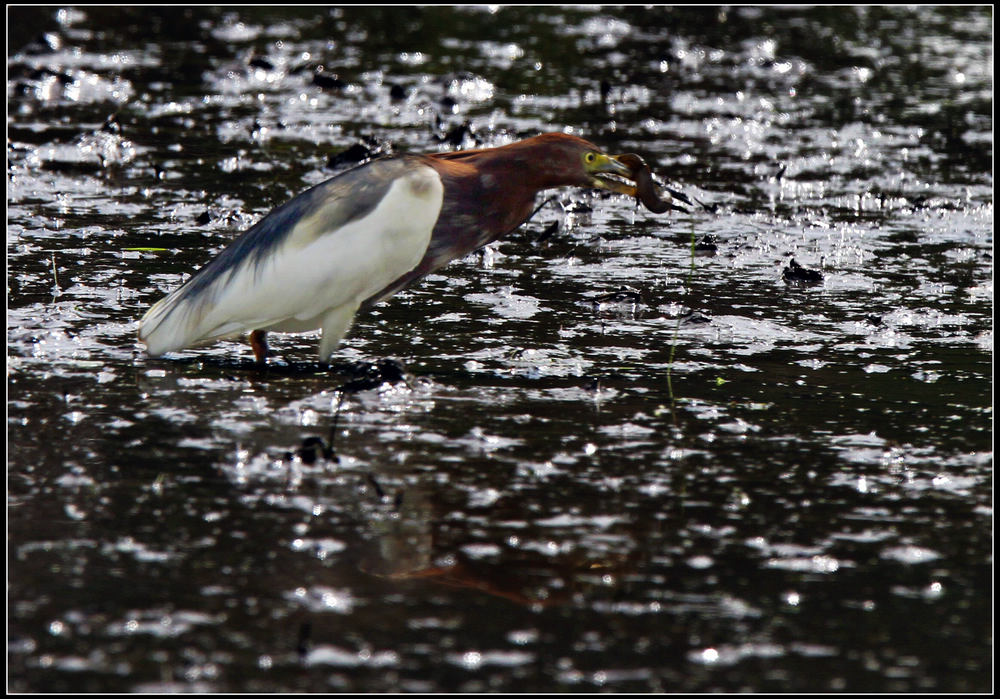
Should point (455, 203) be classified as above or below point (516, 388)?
above

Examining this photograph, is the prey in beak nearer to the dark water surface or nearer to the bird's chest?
the bird's chest

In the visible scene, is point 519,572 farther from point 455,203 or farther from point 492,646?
point 455,203

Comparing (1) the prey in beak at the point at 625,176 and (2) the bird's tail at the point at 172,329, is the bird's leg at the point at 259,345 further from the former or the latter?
(1) the prey in beak at the point at 625,176

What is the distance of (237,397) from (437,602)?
1.77 m

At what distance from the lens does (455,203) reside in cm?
568

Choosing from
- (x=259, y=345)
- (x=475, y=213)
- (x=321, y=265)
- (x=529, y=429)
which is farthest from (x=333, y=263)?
(x=529, y=429)

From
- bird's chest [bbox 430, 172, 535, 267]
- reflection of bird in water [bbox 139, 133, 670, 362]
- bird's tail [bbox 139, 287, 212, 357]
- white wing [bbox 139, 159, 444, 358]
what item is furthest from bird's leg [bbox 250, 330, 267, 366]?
bird's chest [bbox 430, 172, 535, 267]

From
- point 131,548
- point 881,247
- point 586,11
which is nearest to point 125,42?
point 586,11

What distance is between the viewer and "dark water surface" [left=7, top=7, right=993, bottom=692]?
3623 millimetres

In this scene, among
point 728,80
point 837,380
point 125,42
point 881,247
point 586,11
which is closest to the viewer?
point 837,380

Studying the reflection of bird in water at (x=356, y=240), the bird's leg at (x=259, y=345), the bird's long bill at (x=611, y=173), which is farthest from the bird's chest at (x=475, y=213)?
the bird's leg at (x=259, y=345)

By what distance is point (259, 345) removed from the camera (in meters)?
5.78

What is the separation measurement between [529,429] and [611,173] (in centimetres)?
137

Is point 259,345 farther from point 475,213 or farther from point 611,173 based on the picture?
point 611,173
